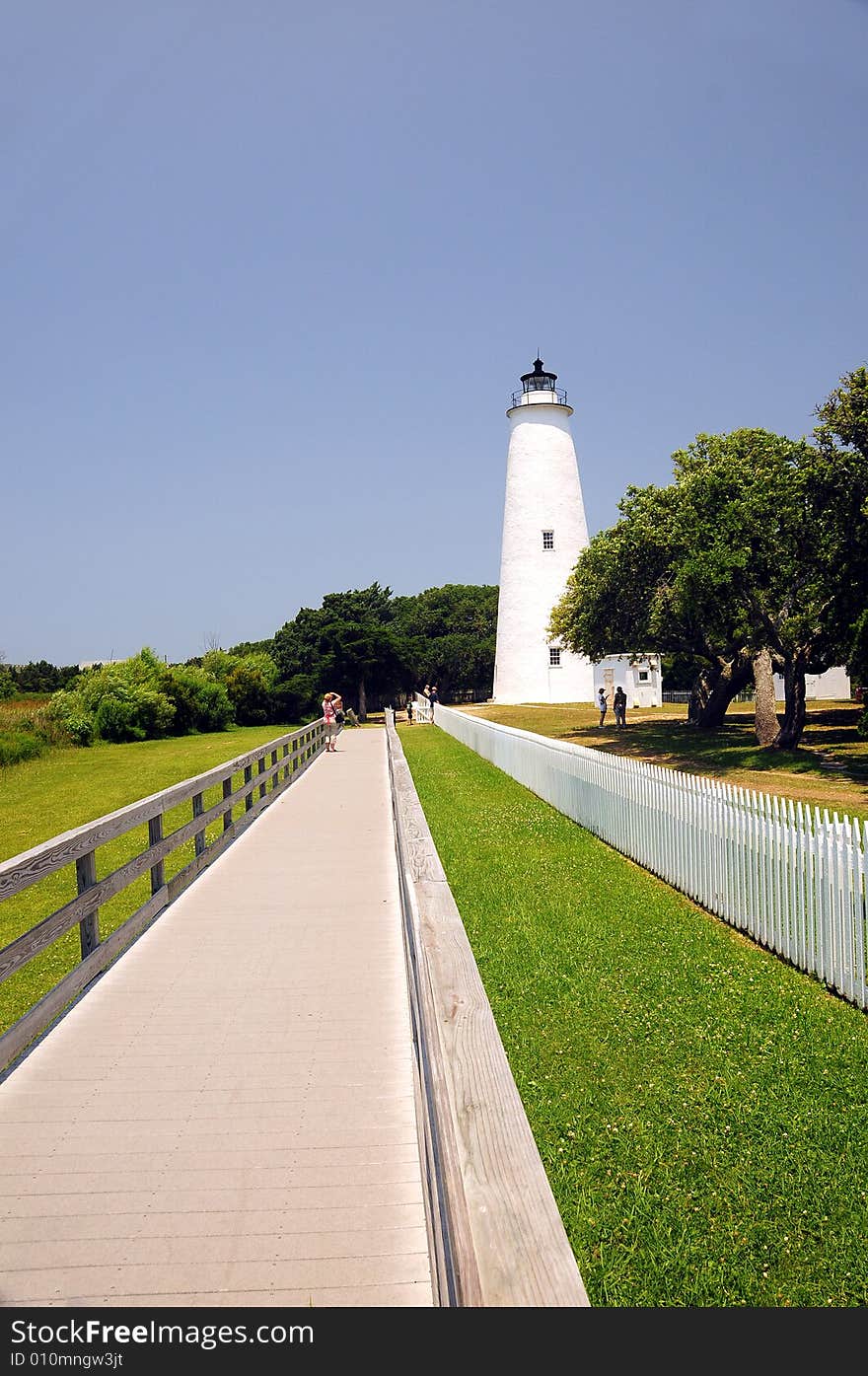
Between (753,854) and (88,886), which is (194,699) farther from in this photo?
(88,886)

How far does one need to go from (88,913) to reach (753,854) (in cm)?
498

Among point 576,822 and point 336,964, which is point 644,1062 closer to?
point 336,964

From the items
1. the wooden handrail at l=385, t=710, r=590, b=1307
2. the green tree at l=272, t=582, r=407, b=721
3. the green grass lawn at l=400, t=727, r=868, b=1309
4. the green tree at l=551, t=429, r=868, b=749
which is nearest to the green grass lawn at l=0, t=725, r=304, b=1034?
the green grass lawn at l=400, t=727, r=868, b=1309

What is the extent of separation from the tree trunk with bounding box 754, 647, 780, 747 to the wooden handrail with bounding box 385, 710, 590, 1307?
22573mm

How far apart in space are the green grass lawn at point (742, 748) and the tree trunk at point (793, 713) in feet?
1.29

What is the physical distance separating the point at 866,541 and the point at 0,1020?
17.6 metres

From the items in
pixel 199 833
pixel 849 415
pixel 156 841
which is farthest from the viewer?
pixel 849 415

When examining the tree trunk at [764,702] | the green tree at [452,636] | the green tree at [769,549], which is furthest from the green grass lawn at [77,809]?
the green tree at [452,636]

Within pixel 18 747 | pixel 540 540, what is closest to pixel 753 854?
pixel 18 747

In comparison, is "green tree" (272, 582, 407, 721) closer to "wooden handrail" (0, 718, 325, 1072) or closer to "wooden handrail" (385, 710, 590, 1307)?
"wooden handrail" (0, 718, 325, 1072)

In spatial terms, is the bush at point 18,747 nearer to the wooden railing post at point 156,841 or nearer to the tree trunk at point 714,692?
the tree trunk at point 714,692

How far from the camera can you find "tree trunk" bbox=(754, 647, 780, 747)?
80.7ft

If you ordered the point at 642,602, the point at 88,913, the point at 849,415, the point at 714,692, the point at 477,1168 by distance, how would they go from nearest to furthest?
the point at 477,1168, the point at 88,913, the point at 849,415, the point at 642,602, the point at 714,692

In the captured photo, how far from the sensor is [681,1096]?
15.3 ft
